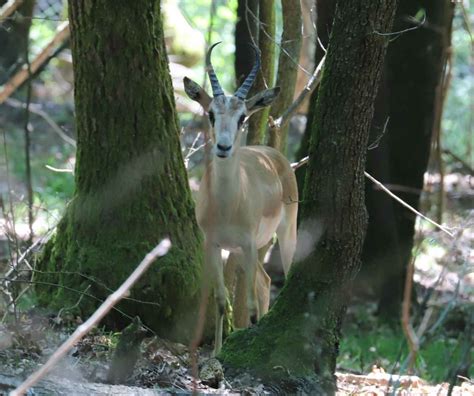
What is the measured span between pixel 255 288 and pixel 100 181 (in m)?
1.52

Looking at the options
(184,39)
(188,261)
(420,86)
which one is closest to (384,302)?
(420,86)

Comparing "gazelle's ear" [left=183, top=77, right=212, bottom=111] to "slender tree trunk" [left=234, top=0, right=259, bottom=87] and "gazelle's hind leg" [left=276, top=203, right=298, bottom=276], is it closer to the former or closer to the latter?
"gazelle's hind leg" [left=276, top=203, right=298, bottom=276]

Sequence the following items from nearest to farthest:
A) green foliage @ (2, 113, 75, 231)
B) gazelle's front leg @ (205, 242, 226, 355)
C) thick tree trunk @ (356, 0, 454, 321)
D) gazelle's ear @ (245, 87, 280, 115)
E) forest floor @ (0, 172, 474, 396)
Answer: forest floor @ (0, 172, 474, 396)
gazelle's front leg @ (205, 242, 226, 355)
gazelle's ear @ (245, 87, 280, 115)
thick tree trunk @ (356, 0, 454, 321)
green foliage @ (2, 113, 75, 231)

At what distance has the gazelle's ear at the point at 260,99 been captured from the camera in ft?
21.6

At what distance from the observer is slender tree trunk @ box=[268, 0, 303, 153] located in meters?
7.88

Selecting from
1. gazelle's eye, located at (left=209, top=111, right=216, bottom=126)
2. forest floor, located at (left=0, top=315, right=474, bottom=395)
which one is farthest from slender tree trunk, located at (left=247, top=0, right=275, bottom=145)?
forest floor, located at (left=0, top=315, right=474, bottom=395)

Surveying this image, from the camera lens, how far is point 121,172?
6203mm

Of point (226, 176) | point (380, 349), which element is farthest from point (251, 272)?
point (380, 349)

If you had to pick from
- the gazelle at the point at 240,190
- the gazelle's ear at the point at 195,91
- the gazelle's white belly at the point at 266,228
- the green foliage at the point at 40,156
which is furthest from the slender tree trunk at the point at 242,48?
the green foliage at the point at 40,156

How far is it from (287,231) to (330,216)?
309cm

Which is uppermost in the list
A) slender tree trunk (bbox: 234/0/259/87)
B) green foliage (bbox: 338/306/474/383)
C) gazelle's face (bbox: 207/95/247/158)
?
slender tree trunk (bbox: 234/0/259/87)

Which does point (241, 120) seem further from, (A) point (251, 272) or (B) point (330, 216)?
(B) point (330, 216)

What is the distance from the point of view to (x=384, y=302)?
1090cm

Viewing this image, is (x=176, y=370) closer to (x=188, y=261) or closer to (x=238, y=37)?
(x=188, y=261)
